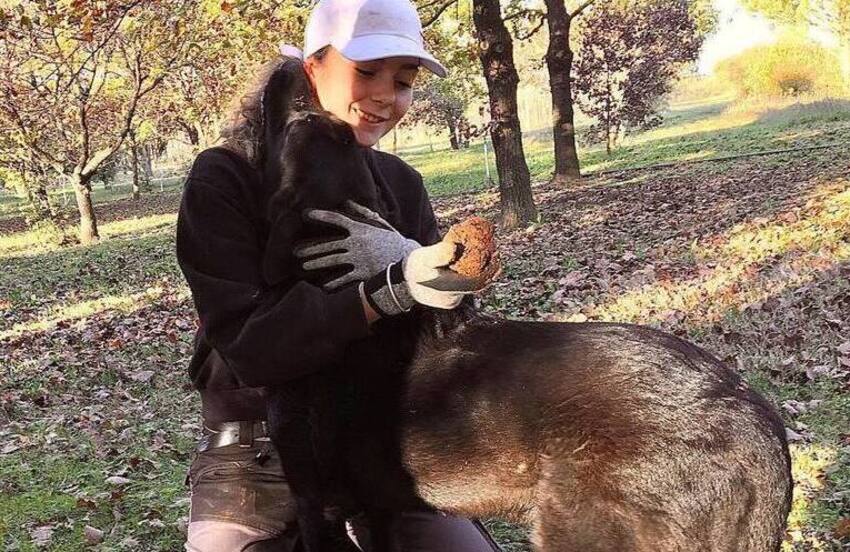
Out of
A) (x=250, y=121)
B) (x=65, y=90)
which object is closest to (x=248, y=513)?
(x=250, y=121)

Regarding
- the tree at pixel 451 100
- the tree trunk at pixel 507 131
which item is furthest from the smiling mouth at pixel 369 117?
the tree at pixel 451 100

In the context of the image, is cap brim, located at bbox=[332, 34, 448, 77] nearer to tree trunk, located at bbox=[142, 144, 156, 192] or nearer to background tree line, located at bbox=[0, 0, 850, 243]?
background tree line, located at bbox=[0, 0, 850, 243]

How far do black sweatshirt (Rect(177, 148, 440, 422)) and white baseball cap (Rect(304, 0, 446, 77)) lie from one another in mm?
411

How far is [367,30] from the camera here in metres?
2.23

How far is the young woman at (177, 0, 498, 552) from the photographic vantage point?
206 cm

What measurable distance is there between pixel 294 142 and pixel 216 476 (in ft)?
3.62

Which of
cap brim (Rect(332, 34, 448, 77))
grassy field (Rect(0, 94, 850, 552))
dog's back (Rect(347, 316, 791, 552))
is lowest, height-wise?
grassy field (Rect(0, 94, 850, 552))

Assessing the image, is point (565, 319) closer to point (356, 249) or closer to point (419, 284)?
point (356, 249)

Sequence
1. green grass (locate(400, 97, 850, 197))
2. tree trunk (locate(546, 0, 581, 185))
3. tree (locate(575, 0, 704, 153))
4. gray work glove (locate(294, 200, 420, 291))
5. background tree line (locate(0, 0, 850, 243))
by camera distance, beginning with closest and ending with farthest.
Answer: gray work glove (locate(294, 200, 420, 291))
background tree line (locate(0, 0, 850, 243))
tree trunk (locate(546, 0, 581, 185))
green grass (locate(400, 97, 850, 197))
tree (locate(575, 0, 704, 153))

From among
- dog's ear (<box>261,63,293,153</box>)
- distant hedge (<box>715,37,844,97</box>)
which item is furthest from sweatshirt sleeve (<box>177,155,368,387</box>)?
distant hedge (<box>715,37,844,97</box>)

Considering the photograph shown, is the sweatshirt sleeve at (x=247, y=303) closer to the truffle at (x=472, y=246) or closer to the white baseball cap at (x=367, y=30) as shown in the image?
the truffle at (x=472, y=246)

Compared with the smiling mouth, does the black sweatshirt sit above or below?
below

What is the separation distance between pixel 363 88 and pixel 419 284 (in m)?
0.70

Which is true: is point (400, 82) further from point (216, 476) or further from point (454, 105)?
point (454, 105)
